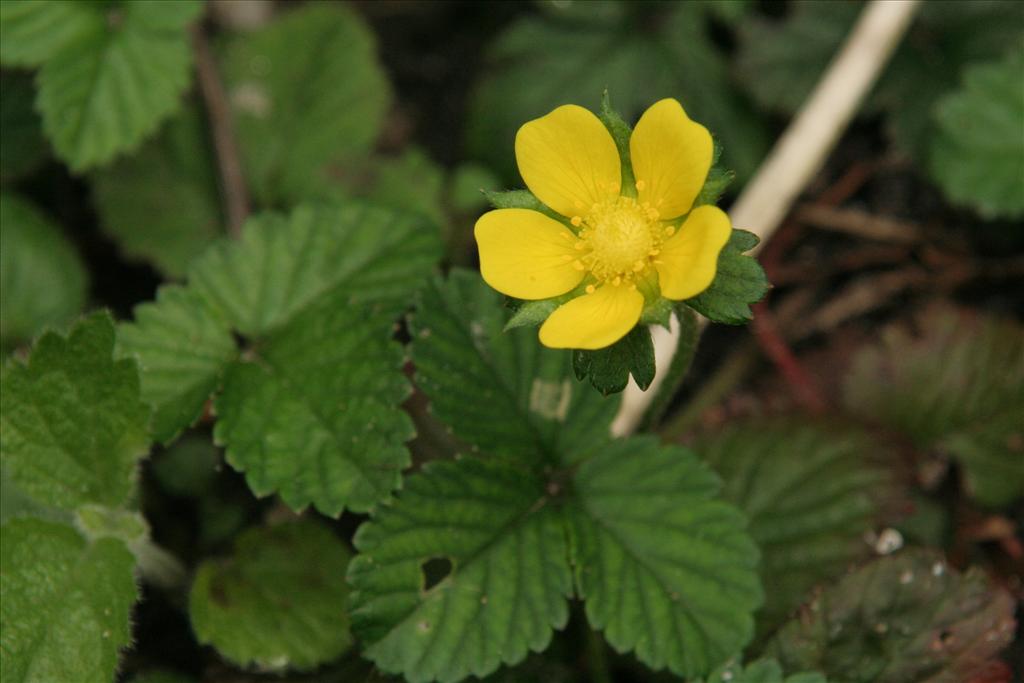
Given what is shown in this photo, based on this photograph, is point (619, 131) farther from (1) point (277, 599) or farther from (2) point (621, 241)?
(1) point (277, 599)

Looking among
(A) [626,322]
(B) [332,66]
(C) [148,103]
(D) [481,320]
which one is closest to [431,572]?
(D) [481,320]

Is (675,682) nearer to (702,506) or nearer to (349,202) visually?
(702,506)

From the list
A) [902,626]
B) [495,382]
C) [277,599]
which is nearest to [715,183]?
[495,382]

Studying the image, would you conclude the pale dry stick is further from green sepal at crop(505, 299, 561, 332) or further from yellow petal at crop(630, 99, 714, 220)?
green sepal at crop(505, 299, 561, 332)

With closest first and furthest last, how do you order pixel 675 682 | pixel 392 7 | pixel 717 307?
pixel 717 307, pixel 675 682, pixel 392 7

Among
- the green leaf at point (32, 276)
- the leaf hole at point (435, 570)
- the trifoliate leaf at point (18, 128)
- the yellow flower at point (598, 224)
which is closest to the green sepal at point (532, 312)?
the yellow flower at point (598, 224)

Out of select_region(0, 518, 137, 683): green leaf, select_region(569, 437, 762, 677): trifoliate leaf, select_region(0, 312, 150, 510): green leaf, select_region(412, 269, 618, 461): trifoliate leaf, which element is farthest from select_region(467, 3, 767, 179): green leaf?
select_region(0, 518, 137, 683): green leaf
